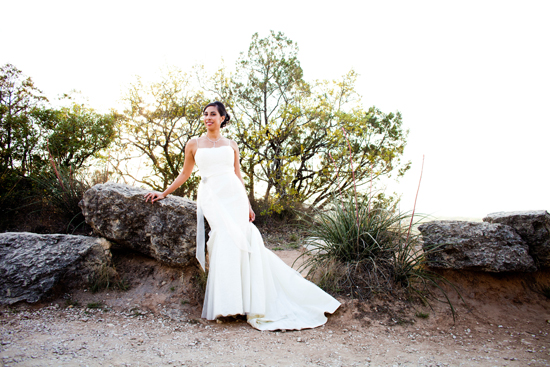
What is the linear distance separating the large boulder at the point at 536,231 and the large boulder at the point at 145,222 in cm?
441

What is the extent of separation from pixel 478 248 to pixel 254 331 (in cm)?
313

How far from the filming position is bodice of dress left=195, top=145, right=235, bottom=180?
12.8 feet

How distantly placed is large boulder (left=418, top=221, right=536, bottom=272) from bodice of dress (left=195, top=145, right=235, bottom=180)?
9.22 feet

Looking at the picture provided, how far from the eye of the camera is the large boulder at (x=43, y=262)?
3541 millimetres

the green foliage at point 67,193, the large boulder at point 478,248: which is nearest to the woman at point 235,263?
the large boulder at point 478,248

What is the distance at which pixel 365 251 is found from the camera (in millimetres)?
4102

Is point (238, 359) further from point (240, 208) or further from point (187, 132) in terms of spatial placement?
point (187, 132)

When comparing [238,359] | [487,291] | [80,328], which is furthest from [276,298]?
[487,291]

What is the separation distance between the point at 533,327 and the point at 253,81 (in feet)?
25.3

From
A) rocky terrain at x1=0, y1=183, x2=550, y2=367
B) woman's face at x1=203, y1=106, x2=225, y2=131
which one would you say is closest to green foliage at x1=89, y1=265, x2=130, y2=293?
rocky terrain at x1=0, y1=183, x2=550, y2=367

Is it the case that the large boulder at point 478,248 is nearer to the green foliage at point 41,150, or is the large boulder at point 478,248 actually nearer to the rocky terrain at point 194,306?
the rocky terrain at point 194,306

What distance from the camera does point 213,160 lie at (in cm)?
389

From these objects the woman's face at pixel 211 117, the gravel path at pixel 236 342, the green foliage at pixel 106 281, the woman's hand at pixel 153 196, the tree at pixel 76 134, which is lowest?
the gravel path at pixel 236 342

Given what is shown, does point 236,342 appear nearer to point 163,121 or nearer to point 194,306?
point 194,306
